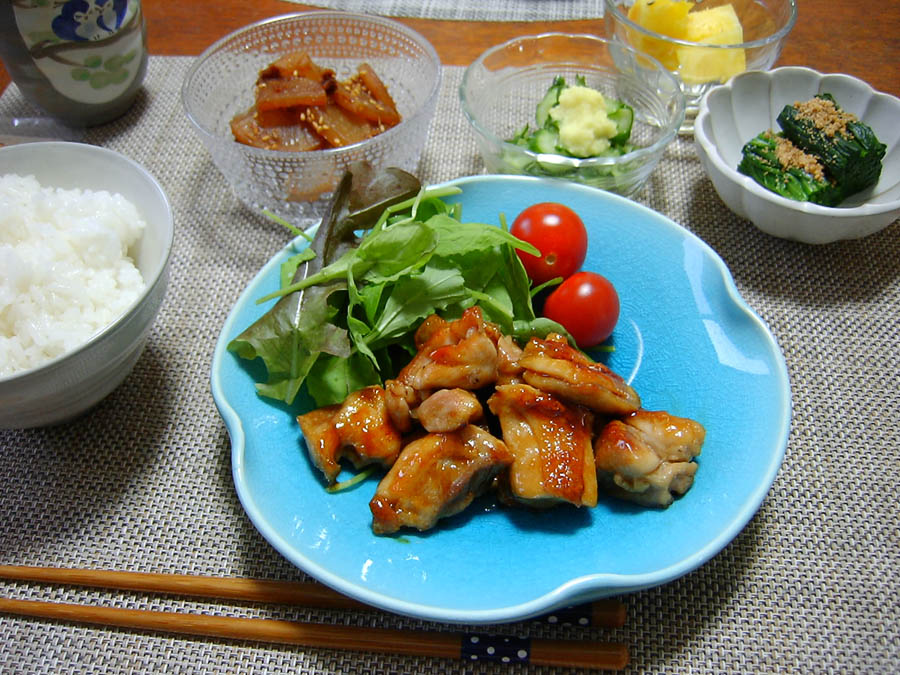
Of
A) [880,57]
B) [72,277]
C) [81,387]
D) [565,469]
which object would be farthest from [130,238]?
[880,57]

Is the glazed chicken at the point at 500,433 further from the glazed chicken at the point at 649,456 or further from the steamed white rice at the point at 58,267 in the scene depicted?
the steamed white rice at the point at 58,267

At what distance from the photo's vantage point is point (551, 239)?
1.95 m

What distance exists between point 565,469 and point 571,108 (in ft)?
4.79

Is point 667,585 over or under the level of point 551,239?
under

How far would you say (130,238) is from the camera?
192cm

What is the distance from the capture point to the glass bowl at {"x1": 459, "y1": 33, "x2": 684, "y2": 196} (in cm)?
235

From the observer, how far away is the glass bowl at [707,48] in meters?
2.62

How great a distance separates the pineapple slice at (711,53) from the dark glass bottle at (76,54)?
2185 mm

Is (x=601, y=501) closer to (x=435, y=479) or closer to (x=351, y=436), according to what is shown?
(x=435, y=479)

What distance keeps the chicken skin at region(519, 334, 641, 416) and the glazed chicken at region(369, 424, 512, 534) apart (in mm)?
185

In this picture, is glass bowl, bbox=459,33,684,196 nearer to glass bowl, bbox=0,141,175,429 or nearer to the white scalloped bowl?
the white scalloped bowl

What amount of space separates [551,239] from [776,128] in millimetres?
1243

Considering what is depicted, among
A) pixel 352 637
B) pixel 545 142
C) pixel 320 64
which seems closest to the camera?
pixel 352 637

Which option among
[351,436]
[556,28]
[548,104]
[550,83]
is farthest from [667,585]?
[556,28]
